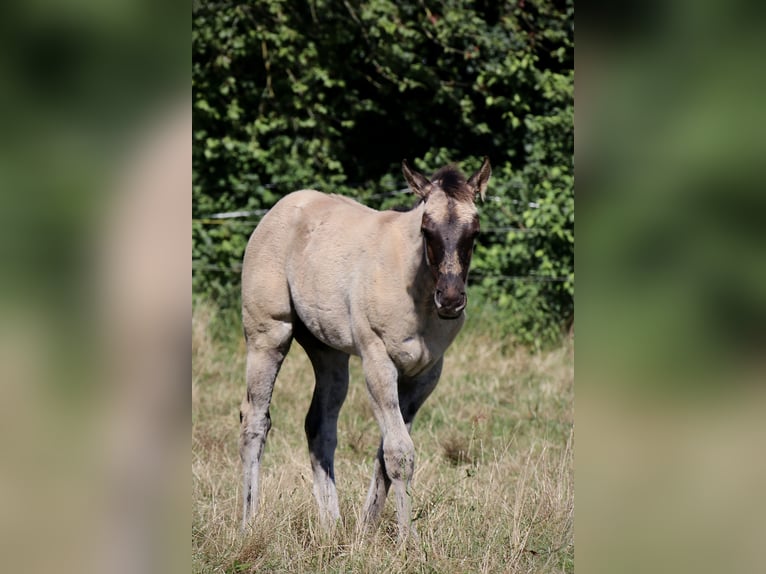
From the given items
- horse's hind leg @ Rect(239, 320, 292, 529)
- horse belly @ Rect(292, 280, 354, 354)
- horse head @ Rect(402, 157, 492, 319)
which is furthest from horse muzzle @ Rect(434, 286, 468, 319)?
horse's hind leg @ Rect(239, 320, 292, 529)

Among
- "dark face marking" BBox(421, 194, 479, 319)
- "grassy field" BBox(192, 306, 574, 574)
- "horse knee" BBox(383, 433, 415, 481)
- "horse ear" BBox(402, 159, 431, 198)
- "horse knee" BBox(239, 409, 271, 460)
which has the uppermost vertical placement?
"horse ear" BBox(402, 159, 431, 198)

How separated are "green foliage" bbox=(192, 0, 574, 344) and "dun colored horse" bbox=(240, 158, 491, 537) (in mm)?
5581

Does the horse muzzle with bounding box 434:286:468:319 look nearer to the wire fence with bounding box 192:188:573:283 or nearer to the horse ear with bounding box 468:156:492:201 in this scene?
the horse ear with bounding box 468:156:492:201

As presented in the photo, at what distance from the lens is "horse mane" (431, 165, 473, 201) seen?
186 inches

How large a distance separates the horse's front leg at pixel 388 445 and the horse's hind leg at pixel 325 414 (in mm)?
318

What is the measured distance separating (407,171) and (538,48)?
8.69 meters

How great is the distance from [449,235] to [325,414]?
174cm

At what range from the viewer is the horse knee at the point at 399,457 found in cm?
471

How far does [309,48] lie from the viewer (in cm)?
1225

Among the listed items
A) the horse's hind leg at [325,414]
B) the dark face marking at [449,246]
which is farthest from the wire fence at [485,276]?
the dark face marking at [449,246]

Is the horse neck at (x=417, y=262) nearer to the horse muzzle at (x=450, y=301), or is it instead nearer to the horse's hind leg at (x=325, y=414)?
the horse muzzle at (x=450, y=301)

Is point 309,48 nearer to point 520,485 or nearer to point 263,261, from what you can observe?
point 263,261
